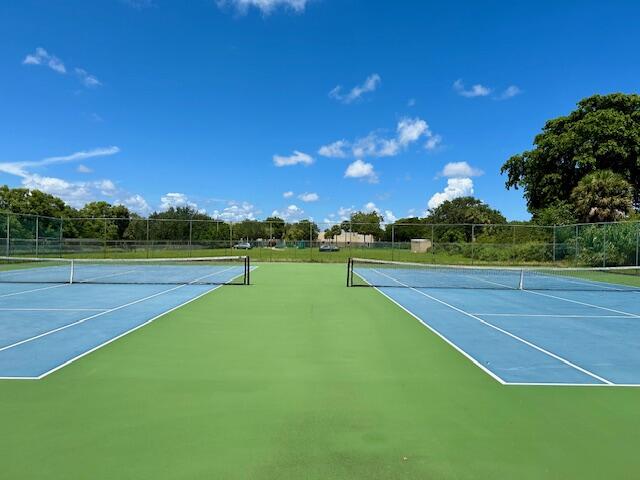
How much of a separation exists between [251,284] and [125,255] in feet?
62.9

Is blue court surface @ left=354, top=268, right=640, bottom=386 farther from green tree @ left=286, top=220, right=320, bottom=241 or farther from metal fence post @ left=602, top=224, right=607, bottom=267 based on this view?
green tree @ left=286, top=220, right=320, bottom=241

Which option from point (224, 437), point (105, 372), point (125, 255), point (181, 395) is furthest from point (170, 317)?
point (125, 255)

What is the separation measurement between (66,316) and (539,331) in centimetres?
897

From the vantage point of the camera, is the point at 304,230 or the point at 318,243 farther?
the point at 304,230

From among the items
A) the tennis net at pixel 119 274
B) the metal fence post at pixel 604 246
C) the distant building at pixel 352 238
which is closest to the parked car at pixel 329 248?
the distant building at pixel 352 238

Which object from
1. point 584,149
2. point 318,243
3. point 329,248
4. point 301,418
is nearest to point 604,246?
point 584,149

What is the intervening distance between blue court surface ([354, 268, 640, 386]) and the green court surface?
485 millimetres

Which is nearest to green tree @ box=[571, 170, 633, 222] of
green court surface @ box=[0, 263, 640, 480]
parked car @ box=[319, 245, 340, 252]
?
parked car @ box=[319, 245, 340, 252]

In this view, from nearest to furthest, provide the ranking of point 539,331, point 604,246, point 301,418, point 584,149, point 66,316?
point 301,418 → point 539,331 → point 66,316 → point 604,246 → point 584,149

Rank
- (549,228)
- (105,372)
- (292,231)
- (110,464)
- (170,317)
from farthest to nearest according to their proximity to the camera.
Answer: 1. (292,231)
2. (549,228)
3. (170,317)
4. (105,372)
5. (110,464)

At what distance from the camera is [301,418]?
14.6 feet

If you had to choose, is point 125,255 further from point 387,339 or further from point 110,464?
point 110,464

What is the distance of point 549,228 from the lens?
1300 inches

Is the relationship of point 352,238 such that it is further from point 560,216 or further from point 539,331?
point 539,331
